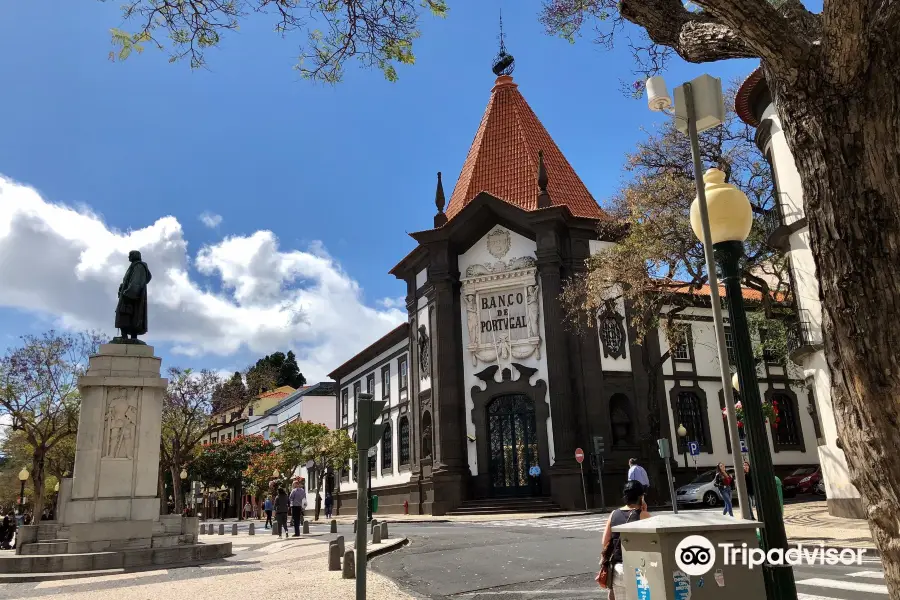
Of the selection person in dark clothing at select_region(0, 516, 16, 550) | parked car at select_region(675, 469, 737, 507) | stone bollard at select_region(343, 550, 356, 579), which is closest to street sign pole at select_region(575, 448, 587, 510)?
parked car at select_region(675, 469, 737, 507)

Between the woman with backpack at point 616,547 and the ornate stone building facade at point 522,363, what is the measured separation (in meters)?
22.5

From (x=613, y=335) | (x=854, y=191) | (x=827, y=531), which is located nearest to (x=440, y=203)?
(x=613, y=335)

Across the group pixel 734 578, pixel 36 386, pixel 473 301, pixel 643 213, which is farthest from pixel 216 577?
pixel 36 386

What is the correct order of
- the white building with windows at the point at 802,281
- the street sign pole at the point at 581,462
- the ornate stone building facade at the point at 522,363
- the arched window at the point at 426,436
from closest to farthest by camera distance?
the white building with windows at the point at 802,281 < the street sign pole at the point at 581,462 < the ornate stone building facade at the point at 522,363 < the arched window at the point at 426,436

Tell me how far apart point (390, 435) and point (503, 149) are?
56.6 feet

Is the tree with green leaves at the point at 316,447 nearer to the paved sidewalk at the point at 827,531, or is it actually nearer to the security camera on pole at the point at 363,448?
the paved sidewalk at the point at 827,531

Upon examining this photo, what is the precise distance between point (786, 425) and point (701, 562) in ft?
114

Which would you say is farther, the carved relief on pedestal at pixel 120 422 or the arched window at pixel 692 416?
the arched window at pixel 692 416

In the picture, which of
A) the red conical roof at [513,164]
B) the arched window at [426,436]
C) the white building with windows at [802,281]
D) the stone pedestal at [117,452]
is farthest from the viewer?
the red conical roof at [513,164]

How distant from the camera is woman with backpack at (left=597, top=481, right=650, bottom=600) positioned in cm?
521

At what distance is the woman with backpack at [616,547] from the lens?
5207 mm

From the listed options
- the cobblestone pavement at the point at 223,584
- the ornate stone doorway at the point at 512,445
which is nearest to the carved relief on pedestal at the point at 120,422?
the cobblestone pavement at the point at 223,584

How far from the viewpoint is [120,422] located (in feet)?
49.6

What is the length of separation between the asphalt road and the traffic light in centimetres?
250
